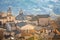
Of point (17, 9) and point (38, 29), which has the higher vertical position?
point (17, 9)

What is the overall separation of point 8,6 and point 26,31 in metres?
0.82

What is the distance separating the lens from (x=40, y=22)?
519 cm

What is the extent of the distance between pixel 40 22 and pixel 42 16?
0.55 feet

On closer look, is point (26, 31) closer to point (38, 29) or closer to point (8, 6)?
point (38, 29)

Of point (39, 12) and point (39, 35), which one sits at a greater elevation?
point (39, 12)

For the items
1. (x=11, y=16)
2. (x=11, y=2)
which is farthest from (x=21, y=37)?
(x=11, y=2)

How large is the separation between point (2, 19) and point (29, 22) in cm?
72

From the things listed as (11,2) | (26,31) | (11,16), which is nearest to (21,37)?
(26,31)

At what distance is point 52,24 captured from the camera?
5.19 meters

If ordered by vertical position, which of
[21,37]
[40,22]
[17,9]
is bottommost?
[21,37]

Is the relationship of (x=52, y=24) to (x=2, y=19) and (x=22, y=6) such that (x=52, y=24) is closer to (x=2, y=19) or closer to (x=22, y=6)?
(x=22, y=6)

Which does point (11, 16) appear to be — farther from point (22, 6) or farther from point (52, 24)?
point (52, 24)

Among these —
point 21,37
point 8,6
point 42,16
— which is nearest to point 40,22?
point 42,16

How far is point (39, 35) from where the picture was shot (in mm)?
5141
